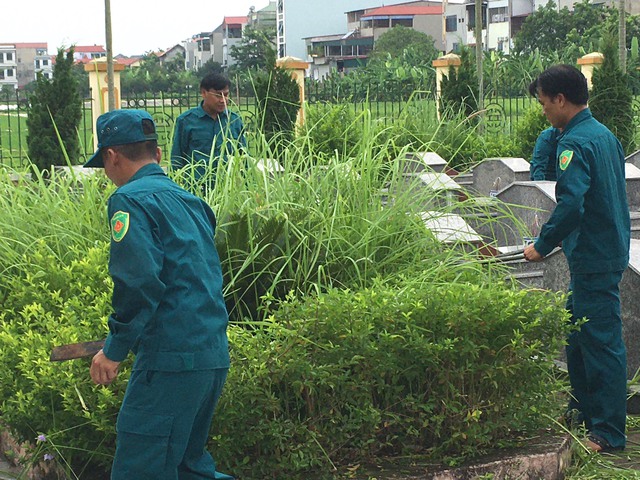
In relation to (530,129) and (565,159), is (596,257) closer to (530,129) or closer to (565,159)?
(565,159)

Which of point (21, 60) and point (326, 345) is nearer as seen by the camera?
point (326, 345)

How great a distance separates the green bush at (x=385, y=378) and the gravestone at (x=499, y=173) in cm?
617

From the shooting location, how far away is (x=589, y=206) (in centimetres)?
486

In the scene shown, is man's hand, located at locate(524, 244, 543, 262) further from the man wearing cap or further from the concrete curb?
the man wearing cap

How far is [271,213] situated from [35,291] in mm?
1225

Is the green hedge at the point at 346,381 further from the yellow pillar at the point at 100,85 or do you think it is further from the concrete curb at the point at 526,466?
the yellow pillar at the point at 100,85

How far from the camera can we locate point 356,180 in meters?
5.58

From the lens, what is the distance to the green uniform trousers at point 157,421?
3271 millimetres

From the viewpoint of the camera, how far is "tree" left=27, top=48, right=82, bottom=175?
13.1m

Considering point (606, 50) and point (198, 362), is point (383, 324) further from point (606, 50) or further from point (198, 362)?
point (606, 50)

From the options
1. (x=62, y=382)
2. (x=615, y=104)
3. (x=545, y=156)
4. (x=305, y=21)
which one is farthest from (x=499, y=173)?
(x=305, y=21)

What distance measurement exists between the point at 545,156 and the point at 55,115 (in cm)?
808

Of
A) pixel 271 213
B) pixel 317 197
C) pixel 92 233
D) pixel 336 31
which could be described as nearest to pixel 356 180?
pixel 317 197

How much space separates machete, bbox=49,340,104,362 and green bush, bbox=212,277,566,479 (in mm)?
644
